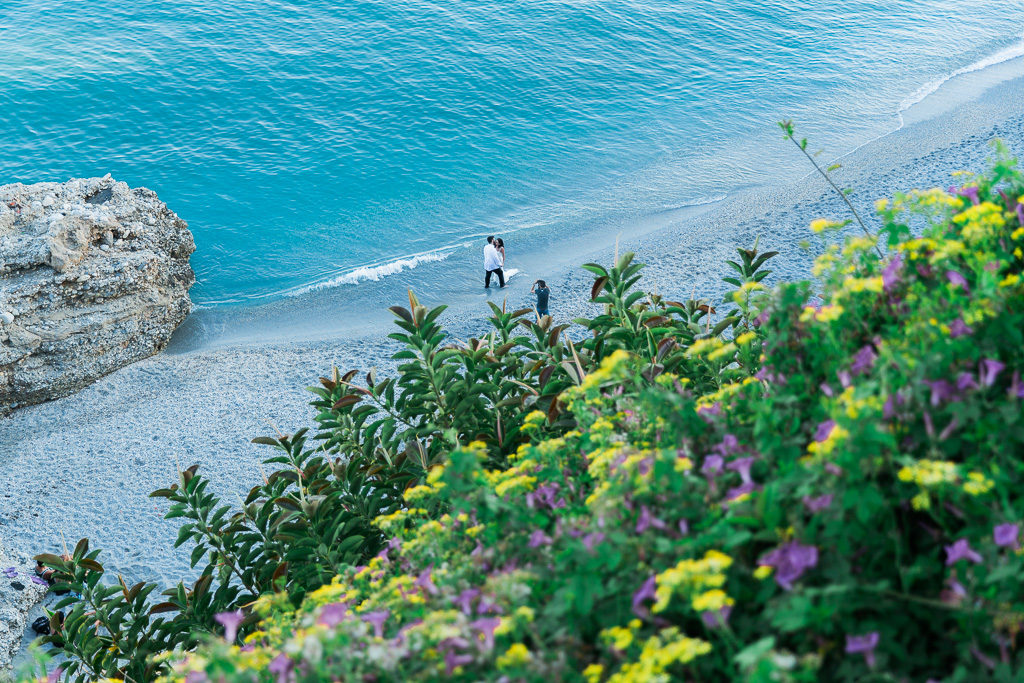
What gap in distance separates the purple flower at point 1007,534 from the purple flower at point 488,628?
1074 mm

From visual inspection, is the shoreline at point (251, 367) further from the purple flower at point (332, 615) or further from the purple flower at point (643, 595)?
the purple flower at point (643, 595)

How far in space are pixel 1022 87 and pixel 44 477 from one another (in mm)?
19888

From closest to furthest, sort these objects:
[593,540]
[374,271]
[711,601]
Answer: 1. [711,601]
2. [593,540]
3. [374,271]

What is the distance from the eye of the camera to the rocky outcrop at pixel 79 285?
9.37m

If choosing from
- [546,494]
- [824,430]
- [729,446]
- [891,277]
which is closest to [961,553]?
[824,430]

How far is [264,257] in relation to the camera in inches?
512

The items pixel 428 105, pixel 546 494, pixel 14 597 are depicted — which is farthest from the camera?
pixel 428 105

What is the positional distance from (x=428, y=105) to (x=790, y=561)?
1693 cm

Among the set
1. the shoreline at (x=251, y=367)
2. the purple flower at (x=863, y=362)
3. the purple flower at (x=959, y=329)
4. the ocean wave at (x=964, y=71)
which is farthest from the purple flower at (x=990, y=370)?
the ocean wave at (x=964, y=71)

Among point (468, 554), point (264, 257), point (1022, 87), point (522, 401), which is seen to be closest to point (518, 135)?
point (264, 257)

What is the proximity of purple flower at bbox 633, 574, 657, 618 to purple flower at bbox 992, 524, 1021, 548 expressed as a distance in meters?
0.70

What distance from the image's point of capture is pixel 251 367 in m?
9.80

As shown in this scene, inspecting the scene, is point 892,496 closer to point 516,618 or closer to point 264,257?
point 516,618

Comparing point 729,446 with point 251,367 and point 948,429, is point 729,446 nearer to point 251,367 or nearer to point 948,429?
point 948,429
